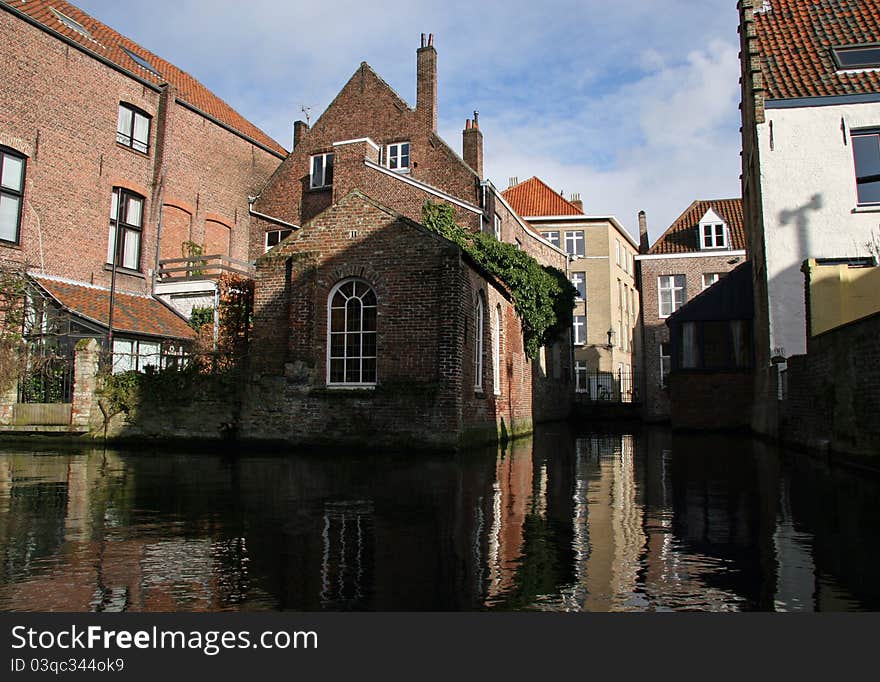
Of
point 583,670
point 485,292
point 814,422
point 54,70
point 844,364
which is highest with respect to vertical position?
point 54,70

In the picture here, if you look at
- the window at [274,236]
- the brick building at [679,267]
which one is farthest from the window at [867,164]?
the window at [274,236]

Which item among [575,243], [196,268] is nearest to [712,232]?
[575,243]

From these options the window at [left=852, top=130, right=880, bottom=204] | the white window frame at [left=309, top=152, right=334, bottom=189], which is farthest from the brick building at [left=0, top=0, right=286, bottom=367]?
the window at [left=852, top=130, right=880, bottom=204]

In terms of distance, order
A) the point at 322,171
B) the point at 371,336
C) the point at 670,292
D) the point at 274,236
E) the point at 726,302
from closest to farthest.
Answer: the point at 371,336
the point at 726,302
the point at 322,171
the point at 274,236
the point at 670,292

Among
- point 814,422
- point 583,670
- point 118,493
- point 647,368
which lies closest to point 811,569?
point 583,670

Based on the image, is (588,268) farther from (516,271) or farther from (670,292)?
(516,271)

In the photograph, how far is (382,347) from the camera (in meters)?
13.3

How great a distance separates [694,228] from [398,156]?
19.1 m

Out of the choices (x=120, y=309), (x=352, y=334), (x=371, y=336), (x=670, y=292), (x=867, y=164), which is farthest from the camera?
(x=670, y=292)

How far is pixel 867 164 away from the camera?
16641 mm

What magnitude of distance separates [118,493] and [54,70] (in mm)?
19239

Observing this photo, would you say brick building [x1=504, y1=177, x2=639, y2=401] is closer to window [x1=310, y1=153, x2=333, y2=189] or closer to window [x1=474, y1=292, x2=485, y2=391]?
window [x1=310, y1=153, x2=333, y2=189]

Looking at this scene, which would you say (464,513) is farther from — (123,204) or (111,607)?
(123,204)

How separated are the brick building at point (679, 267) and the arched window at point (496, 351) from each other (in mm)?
19401
